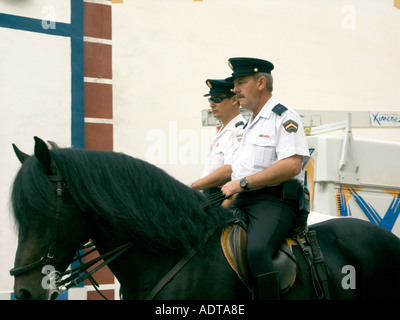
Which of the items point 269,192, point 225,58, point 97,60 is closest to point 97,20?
point 97,60

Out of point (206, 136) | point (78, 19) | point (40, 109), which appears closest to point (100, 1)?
point (78, 19)

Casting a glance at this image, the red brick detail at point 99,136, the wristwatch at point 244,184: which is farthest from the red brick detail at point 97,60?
the wristwatch at point 244,184

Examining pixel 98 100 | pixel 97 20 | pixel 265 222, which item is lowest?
pixel 265 222

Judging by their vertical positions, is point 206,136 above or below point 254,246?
above

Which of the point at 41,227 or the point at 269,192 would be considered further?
the point at 269,192

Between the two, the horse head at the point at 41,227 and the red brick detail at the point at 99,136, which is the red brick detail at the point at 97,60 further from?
the horse head at the point at 41,227

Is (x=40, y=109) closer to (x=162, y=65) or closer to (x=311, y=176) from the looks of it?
(x=162, y=65)

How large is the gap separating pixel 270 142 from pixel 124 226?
1.03 m

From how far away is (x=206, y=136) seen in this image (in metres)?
6.68

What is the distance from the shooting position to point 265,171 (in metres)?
2.73

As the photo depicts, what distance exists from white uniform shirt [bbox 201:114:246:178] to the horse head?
61.5 inches

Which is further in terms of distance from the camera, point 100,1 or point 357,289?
point 100,1

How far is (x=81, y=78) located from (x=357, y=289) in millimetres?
4267

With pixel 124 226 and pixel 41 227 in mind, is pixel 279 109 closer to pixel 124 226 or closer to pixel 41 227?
pixel 124 226
